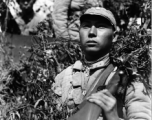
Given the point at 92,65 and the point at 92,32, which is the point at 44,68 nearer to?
the point at 92,65

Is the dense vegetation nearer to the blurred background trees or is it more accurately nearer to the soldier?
the soldier

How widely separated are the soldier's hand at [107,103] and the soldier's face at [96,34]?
46 centimetres

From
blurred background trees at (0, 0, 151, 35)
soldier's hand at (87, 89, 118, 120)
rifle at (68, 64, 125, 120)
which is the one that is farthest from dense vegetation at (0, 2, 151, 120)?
blurred background trees at (0, 0, 151, 35)

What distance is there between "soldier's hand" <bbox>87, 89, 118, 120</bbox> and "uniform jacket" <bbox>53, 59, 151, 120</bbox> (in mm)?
146

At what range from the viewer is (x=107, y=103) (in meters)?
2.93

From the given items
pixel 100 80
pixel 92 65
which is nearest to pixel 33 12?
pixel 92 65

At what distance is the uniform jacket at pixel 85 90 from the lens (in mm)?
2988

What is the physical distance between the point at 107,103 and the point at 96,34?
1.97 ft

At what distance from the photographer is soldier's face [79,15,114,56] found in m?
3.28

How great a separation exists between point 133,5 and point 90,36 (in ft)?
9.50

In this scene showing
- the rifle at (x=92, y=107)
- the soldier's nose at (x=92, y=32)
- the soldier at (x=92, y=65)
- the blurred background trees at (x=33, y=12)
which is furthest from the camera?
the blurred background trees at (x=33, y=12)

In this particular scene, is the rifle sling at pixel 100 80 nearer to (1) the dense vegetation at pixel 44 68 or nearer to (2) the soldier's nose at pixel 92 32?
(1) the dense vegetation at pixel 44 68

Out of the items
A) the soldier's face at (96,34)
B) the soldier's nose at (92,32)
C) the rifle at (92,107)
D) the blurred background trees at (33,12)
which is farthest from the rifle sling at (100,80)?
the blurred background trees at (33,12)

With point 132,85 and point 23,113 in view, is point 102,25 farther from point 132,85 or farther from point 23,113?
point 23,113
